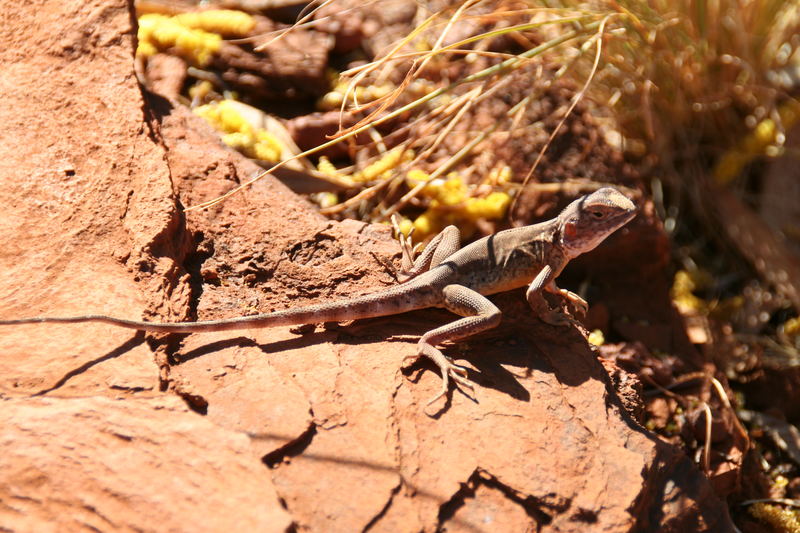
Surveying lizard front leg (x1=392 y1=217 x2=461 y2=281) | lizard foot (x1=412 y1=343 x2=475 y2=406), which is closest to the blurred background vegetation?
lizard front leg (x1=392 y1=217 x2=461 y2=281)

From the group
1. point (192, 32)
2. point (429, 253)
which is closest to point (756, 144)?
point (429, 253)

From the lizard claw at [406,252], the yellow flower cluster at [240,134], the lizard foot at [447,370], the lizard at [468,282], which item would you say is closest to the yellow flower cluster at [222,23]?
the yellow flower cluster at [240,134]

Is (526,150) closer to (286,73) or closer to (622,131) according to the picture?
(622,131)

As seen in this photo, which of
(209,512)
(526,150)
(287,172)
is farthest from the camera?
(526,150)

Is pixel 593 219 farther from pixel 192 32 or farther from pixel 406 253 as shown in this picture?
pixel 192 32

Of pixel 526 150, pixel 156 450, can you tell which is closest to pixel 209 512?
pixel 156 450

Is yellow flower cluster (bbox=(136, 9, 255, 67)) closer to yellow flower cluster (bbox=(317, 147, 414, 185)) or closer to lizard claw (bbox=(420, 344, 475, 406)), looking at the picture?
yellow flower cluster (bbox=(317, 147, 414, 185))

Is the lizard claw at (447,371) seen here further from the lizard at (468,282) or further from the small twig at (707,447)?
the small twig at (707,447)

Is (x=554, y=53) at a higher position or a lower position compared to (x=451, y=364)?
higher
